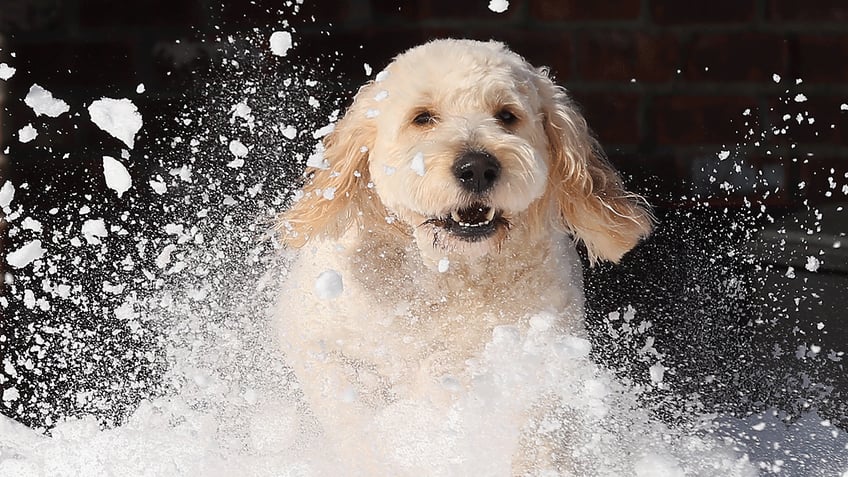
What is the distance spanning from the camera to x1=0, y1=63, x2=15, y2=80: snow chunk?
2.71 metres

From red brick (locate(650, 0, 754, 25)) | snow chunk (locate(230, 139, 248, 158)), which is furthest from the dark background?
→ snow chunk (locate(230, 139, 248, 158))

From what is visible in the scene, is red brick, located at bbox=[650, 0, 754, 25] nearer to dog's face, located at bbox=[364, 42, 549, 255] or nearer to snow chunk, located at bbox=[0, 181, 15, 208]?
dog's face, located at bbox=[364, 42, 549, 255]

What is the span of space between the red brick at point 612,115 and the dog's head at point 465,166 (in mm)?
731

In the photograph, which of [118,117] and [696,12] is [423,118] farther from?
[696,12]

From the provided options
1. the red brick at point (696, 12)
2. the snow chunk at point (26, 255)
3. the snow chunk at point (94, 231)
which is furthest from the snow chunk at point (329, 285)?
the red brick at point (696, 12)

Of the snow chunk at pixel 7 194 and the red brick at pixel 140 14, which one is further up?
the red brick at pixel 140 14

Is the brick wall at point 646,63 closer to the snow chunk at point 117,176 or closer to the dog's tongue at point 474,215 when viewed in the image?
the snow chunk at point 117,176

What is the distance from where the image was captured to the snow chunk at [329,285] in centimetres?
189

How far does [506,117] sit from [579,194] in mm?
287

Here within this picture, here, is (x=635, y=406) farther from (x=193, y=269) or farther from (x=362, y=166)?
(x=193, y=269)

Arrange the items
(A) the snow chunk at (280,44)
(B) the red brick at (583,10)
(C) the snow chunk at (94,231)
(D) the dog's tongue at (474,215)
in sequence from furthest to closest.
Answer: (B) the red brick at (583,10)
(C) the snow chunk at (94,231)
(A) the snow chunk at (280,44)
(D) the dog's tongue at (474,215)

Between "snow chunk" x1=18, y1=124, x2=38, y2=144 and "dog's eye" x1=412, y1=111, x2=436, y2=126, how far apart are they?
56.9 inches

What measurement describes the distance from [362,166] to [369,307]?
326 mm

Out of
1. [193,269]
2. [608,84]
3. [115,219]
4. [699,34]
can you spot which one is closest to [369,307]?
[193,269]
